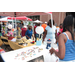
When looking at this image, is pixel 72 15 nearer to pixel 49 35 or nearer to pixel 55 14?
pixel 49 35

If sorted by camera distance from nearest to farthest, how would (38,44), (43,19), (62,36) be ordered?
(62,36) < (38,44) < (43,19)

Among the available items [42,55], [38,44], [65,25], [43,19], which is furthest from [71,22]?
[43,19]

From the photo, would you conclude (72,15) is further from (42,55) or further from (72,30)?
(42,55)

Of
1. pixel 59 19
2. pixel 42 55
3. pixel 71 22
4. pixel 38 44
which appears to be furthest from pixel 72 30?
pixel 59 19

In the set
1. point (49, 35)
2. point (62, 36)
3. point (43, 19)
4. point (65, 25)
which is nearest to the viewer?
point (62, 36)

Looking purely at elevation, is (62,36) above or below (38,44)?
above

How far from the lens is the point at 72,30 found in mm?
1003

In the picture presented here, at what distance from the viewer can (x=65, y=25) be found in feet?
3.48

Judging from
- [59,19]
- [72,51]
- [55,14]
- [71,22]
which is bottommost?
[72,51]

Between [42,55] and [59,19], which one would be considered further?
[59,19]

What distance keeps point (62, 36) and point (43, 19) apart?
71.1 ft

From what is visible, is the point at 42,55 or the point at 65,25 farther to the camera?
the point at 42,55

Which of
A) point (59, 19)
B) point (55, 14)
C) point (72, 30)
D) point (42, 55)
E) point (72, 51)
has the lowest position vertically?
point (42, 55)

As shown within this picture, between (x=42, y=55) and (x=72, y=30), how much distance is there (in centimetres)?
106
